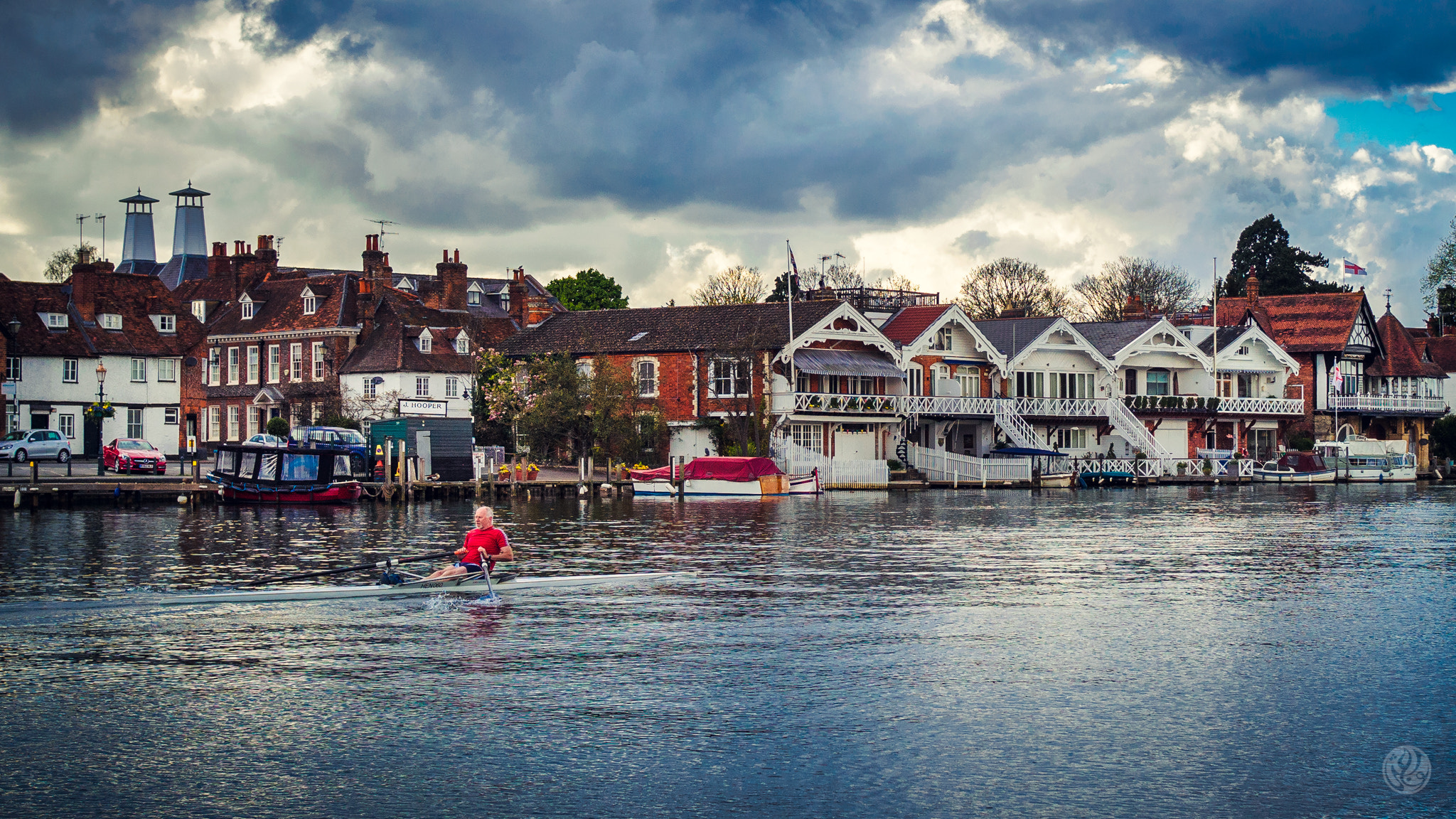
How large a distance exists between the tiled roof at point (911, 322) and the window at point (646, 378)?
13.0 m

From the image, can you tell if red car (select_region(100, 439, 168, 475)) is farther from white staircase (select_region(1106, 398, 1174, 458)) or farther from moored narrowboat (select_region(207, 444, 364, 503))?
white staircase (select_region(1106, 398, 1174, 458))

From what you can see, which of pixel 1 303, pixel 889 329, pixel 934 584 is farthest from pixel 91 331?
pixel 934 584

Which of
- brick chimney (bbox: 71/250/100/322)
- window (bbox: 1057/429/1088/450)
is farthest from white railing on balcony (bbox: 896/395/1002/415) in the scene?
brick chimney (bbox: 71/250/100/322)

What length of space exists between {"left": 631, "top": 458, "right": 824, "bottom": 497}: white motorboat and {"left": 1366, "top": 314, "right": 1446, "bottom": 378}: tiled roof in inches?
2072

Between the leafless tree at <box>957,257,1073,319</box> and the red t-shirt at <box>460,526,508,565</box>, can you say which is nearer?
the red t-shirt at <box>460,526,508,565</box>

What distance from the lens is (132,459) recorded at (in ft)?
219

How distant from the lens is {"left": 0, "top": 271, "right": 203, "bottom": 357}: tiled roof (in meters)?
78.3

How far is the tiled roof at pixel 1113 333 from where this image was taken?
88188 mm

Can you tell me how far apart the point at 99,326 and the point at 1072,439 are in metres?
54.4

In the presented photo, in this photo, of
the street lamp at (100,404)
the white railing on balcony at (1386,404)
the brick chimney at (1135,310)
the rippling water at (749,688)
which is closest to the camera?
the rippling water at (749,688)

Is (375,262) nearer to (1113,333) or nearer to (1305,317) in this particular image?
(1113,333)

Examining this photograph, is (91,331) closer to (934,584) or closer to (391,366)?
(391,366)

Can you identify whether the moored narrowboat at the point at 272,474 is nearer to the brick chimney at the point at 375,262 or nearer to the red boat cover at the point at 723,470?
the red boat cover at the point at 723,470

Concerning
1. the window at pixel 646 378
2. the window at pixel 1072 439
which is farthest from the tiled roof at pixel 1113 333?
the window at pixel 646 378
